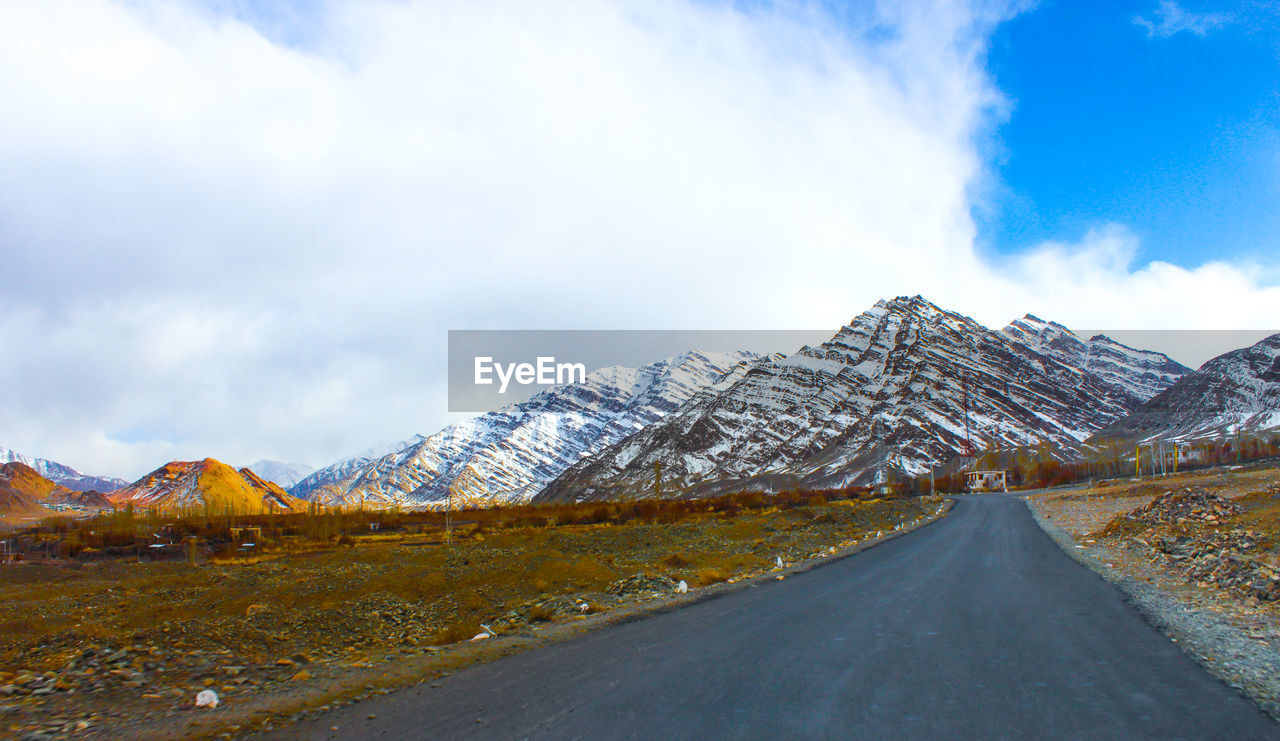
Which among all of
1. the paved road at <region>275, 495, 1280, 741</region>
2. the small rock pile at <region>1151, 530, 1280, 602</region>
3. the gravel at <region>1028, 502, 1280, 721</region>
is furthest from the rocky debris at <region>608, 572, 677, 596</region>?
the small rock pile at <region>1151, 530, 1280, 602</region>

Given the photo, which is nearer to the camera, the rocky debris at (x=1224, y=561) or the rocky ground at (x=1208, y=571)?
the rocky ground at (x=1208, y=571)

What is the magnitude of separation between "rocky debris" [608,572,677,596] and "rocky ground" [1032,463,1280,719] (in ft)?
34.6

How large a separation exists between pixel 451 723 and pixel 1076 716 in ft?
20.2

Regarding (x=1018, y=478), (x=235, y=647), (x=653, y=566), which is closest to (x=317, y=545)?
(x=653, y=566)

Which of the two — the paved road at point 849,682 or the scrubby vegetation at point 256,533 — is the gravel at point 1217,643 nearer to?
the paved road at point 849,682

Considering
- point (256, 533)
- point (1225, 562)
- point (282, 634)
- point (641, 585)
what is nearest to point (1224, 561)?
point (1225, 562)

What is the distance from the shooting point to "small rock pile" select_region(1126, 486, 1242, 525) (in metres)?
24.3

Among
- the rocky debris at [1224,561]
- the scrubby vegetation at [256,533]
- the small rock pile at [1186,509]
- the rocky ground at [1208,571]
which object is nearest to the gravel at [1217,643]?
the rocky ground at [1208,571]

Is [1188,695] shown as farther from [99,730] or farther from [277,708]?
[99,730]

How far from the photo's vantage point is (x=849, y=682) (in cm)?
740

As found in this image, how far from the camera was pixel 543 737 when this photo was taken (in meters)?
6.06

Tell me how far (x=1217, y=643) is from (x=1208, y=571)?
722 centimetres

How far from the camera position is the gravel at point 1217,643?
6.94 meters

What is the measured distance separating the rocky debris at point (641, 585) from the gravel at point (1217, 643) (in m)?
10.4
